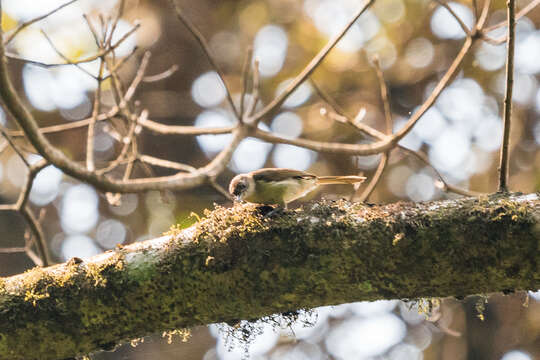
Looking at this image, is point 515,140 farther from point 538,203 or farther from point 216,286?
point 216,286


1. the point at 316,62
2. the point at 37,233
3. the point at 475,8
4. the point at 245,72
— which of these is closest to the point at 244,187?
the point at 245,72

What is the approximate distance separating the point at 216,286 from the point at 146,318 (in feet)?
1.26

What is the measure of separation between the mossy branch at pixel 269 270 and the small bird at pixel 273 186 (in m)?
0.55

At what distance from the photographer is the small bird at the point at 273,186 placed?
10.3ft

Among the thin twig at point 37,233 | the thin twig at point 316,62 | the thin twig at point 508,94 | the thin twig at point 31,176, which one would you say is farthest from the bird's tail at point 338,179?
the thin twig at point 37,233

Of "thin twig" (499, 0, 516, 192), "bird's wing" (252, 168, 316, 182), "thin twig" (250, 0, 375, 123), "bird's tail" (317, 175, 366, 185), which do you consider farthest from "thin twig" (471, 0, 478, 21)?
"bird's wing" (252, 168, 316, 182)

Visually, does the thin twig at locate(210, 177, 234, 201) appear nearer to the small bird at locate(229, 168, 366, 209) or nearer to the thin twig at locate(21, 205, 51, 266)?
the small bird at locate(229, 168, 366, 209)

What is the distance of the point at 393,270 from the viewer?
2.12 meters

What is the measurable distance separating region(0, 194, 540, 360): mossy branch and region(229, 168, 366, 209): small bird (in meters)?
0.55

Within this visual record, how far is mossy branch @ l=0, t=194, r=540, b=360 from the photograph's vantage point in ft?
6.76

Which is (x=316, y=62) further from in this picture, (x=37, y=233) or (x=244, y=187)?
(x=37, y=233)

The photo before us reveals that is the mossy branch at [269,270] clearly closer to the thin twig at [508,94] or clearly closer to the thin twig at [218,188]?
the thin twig at [508,94]

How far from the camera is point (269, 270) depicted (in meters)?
2.23

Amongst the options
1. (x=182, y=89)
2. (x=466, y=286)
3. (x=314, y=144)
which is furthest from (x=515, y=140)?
(x=466, y=286)
